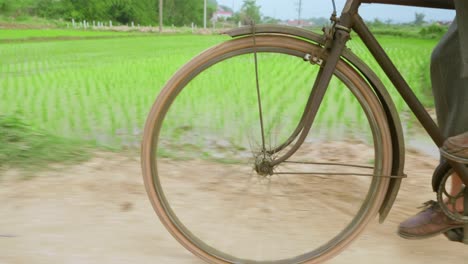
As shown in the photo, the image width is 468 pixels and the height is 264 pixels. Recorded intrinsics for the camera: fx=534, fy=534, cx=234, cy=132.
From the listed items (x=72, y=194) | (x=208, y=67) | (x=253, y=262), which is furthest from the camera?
(x=72, y=194)

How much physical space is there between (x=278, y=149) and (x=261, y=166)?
0.07 meters

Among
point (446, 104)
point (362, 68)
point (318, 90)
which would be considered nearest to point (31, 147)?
point (318, 90)

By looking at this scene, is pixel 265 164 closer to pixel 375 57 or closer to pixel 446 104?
pixel 375 57

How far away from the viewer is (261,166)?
5.27 ft

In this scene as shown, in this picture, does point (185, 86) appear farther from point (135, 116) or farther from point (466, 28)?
point (135, 116)

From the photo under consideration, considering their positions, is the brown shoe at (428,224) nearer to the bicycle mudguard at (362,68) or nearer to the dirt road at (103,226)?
the dirt road at (103,226)

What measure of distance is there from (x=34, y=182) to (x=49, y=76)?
3.73 ft

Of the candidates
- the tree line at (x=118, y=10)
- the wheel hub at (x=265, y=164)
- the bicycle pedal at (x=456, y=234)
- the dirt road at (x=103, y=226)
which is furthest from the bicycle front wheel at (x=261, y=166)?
the tree line at (x=118, y=10)

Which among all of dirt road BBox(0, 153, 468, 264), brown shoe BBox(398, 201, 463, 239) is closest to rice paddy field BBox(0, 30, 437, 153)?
dirt road BBox(0, 153, 468, 264)

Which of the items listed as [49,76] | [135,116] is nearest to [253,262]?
[135,116]

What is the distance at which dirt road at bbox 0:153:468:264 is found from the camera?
1811 millimetres

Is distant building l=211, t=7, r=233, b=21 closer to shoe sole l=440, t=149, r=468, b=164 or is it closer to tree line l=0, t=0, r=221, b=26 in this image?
tree line l=0, t=0, r=221, b=26

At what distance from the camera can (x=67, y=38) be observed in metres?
2.98

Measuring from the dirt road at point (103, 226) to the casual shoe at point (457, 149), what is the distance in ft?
1.40
